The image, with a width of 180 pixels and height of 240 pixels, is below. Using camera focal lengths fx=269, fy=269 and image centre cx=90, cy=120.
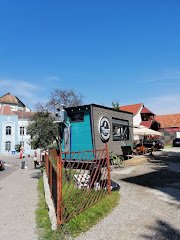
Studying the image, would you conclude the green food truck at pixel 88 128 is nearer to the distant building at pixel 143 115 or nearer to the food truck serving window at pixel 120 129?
the food truck serving window at pixel 120 129

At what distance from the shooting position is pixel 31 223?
7.30m

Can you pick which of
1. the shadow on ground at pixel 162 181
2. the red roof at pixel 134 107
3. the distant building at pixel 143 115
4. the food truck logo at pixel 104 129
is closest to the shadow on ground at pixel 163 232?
the shadow on ground at pixel 162 181

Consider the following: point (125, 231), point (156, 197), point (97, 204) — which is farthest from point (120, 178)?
point (125, 231)

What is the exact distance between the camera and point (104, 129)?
16.3 metres

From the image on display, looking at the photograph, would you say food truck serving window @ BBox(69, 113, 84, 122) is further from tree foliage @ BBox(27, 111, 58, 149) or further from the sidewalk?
the sidewalk

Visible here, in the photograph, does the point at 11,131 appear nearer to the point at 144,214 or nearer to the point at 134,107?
the point at 134,107

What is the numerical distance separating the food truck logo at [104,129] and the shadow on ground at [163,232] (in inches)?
370

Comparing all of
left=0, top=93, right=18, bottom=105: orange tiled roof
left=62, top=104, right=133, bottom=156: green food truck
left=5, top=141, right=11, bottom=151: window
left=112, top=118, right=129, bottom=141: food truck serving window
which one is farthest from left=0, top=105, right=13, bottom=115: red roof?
left=62, top=104, right=133, bottom=156: green food truck

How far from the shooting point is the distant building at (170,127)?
163 feet

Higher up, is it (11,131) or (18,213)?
(11,131)

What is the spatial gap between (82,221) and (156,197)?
3528 mm

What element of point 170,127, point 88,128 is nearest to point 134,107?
point 170,127

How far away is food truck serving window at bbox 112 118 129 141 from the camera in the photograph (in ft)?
59.8

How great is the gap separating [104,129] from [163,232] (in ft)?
34.1
